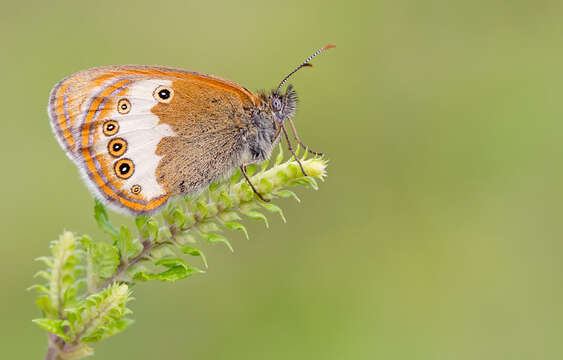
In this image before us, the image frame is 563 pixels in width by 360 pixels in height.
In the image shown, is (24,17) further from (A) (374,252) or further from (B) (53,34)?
(A) (374,252)

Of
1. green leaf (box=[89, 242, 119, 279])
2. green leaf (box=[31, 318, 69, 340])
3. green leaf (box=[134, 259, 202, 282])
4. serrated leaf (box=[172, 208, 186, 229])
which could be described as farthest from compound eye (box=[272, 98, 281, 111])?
green leaf (box=[31, 318, 69, 340])

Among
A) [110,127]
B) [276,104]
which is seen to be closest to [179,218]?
[110,127]

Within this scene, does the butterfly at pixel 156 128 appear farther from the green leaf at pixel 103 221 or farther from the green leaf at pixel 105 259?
the green leaf at pixel 105 259

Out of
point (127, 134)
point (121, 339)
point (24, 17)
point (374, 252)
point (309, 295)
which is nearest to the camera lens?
point (127, 134)

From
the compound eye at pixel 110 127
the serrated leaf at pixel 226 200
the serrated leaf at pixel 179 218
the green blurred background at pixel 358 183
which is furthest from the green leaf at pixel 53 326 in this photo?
the green blurred background at pixel 358 183

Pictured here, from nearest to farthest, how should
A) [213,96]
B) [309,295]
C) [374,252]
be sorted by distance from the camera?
[213,96] < [309,295] < [374,252]

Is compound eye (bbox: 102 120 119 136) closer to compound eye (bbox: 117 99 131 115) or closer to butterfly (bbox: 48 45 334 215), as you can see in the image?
butterfly (bbox: 48 45 334 215)

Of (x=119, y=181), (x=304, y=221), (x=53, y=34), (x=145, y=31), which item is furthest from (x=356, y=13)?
(x=119, y=181)
